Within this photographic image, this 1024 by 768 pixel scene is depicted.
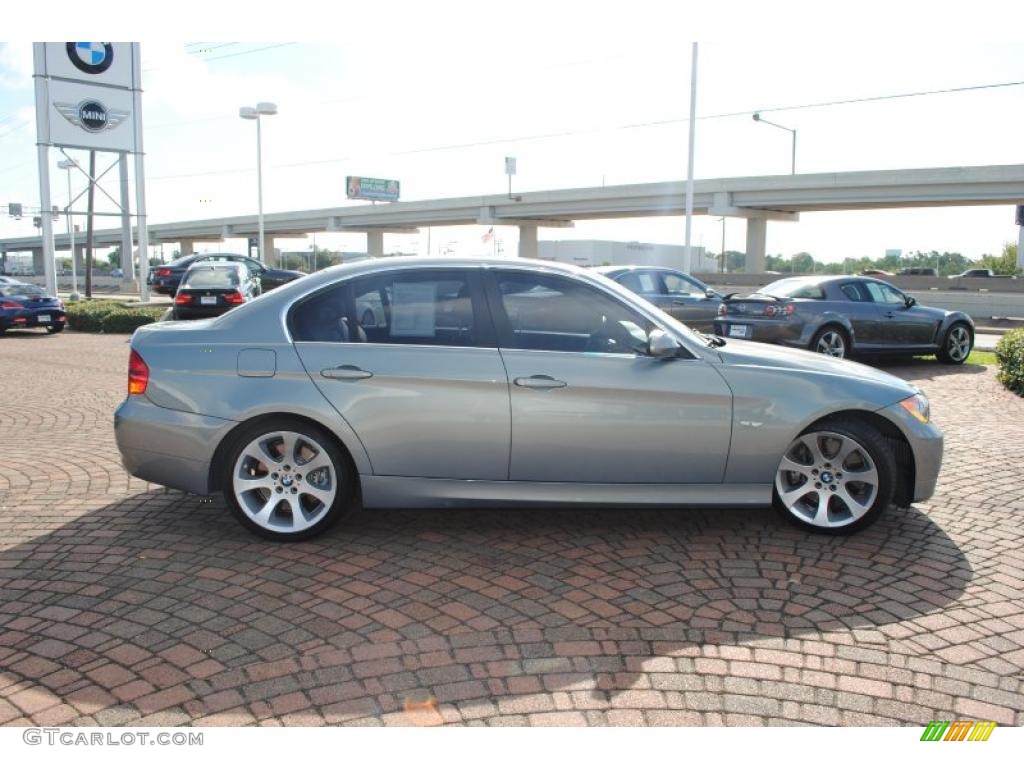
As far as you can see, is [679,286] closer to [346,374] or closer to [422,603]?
[346,374]

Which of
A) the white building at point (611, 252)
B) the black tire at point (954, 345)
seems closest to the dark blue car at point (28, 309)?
the black tire at point (954, 345)

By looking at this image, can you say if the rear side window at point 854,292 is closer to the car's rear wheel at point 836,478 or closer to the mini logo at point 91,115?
the car's rear wheel at point 836,478

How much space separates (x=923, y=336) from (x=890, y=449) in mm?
9489

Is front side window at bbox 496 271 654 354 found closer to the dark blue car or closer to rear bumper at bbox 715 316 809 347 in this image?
rear bumper at bbox 715 316 809 347

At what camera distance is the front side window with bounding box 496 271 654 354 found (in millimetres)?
4766

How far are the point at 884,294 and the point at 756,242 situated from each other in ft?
145

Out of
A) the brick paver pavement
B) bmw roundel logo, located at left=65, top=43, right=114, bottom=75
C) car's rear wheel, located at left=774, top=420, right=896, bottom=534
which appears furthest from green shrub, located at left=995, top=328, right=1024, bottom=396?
bmw roundel logo, located at left=65, top=43, right=114, bottom=75

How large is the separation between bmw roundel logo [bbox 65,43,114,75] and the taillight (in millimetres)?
24374

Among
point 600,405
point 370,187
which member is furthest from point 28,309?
point 370,187

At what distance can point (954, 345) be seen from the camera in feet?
44.8

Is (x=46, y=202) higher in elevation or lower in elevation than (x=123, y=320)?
higher

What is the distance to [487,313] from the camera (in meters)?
4.79
